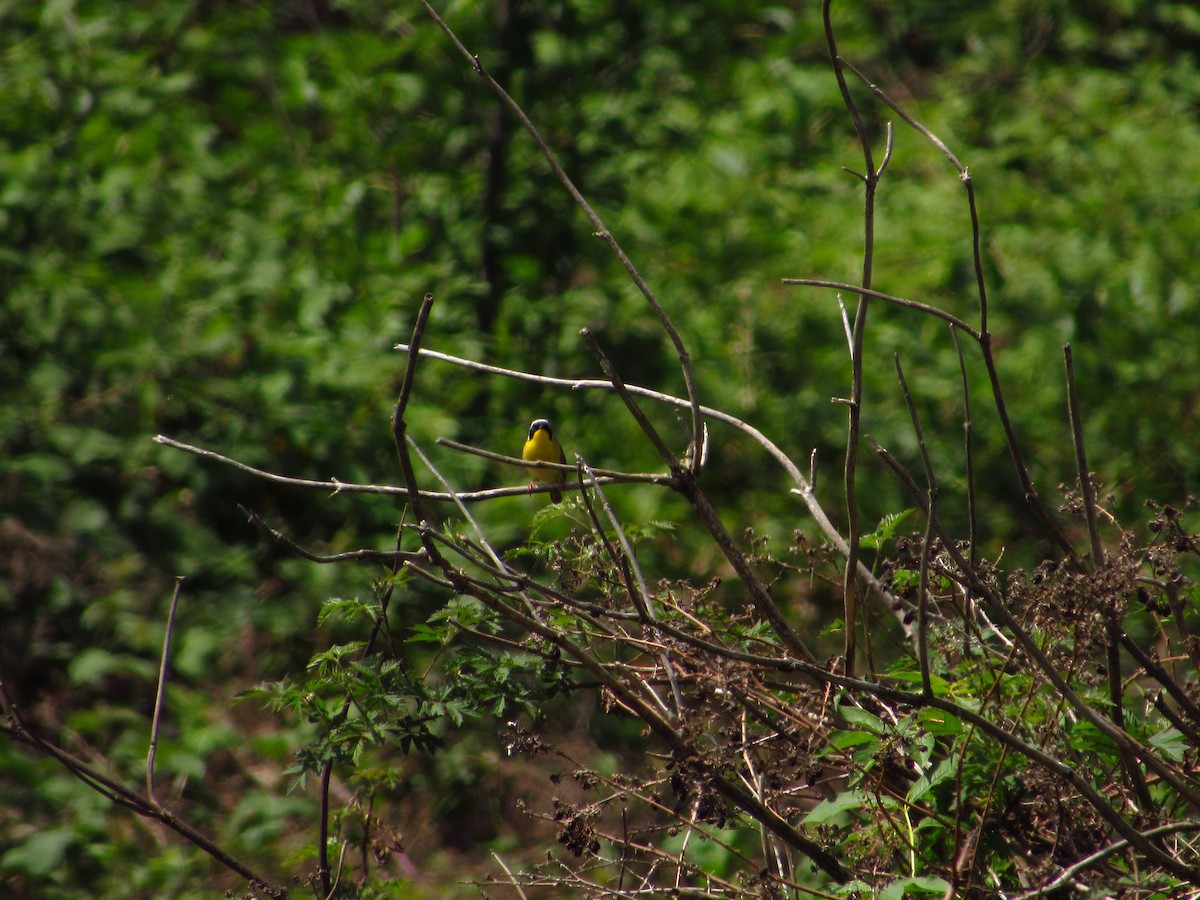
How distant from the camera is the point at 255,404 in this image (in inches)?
217

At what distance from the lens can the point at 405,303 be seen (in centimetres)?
549

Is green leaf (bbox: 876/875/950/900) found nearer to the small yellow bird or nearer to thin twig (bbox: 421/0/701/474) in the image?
thin twig (bbox: 421/0/701/474)

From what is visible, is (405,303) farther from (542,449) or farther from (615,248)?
(615,248)

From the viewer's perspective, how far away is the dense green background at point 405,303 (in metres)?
5.37

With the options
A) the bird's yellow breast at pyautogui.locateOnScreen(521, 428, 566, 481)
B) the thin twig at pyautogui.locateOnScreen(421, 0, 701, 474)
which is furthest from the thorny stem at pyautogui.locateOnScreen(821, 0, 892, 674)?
the bird's yellow breast at pyautogui.locateOnScreen(521, 428, 566, 481)

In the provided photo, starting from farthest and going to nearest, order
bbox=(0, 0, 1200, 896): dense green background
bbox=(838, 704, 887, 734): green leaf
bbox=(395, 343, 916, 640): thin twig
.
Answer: bbox=(0, 0, 1200, 896): dense green background < bbox=(395, 343, 916, 640): thin twig < bbox=(838, 704, 887, 734): green leaf

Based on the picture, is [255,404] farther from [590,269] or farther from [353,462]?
[590,269]

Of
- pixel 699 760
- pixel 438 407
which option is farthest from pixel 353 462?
pixel 699 760

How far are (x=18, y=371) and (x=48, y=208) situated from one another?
30.1 inches

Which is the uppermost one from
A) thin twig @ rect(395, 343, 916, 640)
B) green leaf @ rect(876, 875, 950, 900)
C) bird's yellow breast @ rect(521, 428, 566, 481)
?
thin twig @ rect(395, 343, 916, 640)

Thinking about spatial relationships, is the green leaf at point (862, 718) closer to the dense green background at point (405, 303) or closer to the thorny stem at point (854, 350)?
the thorny stem at point (854, 350)

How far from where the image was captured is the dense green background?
17.6 ft

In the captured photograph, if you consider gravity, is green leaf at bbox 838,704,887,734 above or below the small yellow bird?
above

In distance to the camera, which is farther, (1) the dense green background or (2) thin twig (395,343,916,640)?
(1) the dense green background
